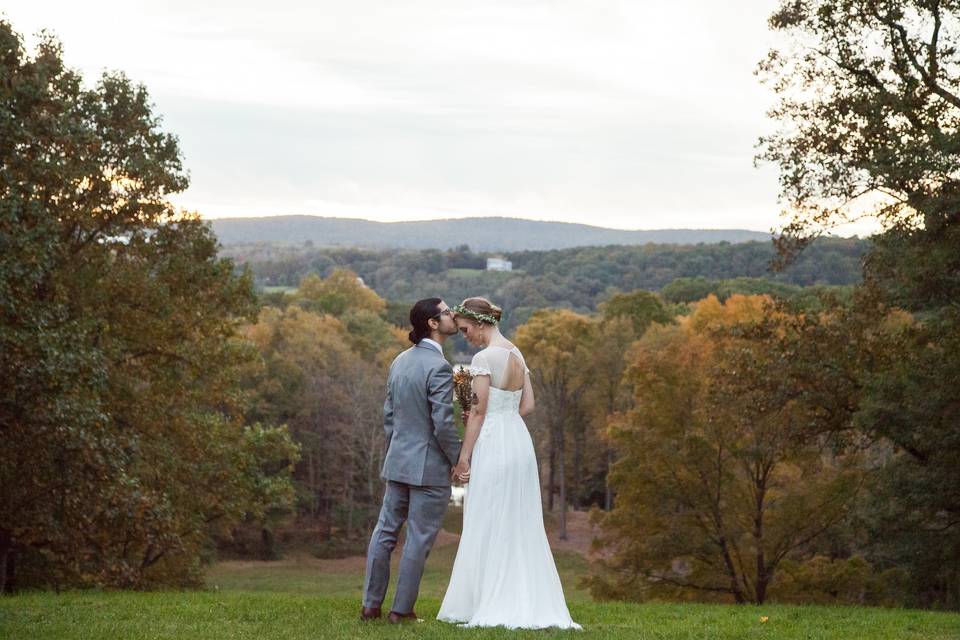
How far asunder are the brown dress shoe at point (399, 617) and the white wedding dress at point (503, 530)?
0.30 m

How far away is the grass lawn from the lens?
9172 mm

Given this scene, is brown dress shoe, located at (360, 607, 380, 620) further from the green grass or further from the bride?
the bride

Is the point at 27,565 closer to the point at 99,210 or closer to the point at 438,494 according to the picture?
the point at 99,210

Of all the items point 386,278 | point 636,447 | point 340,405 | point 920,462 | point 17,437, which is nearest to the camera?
point 17,437

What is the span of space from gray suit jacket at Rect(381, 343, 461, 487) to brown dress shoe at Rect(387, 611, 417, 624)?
1051mm

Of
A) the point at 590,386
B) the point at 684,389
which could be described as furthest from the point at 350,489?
the point at 684,389

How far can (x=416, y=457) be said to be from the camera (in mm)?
9625

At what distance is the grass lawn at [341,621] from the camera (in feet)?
30.1

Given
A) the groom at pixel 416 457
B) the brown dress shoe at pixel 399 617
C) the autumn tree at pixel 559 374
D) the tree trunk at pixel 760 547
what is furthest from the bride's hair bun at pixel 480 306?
the autumn tree at pixel 559 374

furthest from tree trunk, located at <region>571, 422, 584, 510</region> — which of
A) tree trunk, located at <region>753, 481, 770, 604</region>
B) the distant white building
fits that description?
the distant white building

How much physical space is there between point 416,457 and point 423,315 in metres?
1.11

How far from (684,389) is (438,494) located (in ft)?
66.6

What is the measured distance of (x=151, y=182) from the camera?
79.5 ft

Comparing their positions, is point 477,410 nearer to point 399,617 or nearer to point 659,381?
point 399,617
